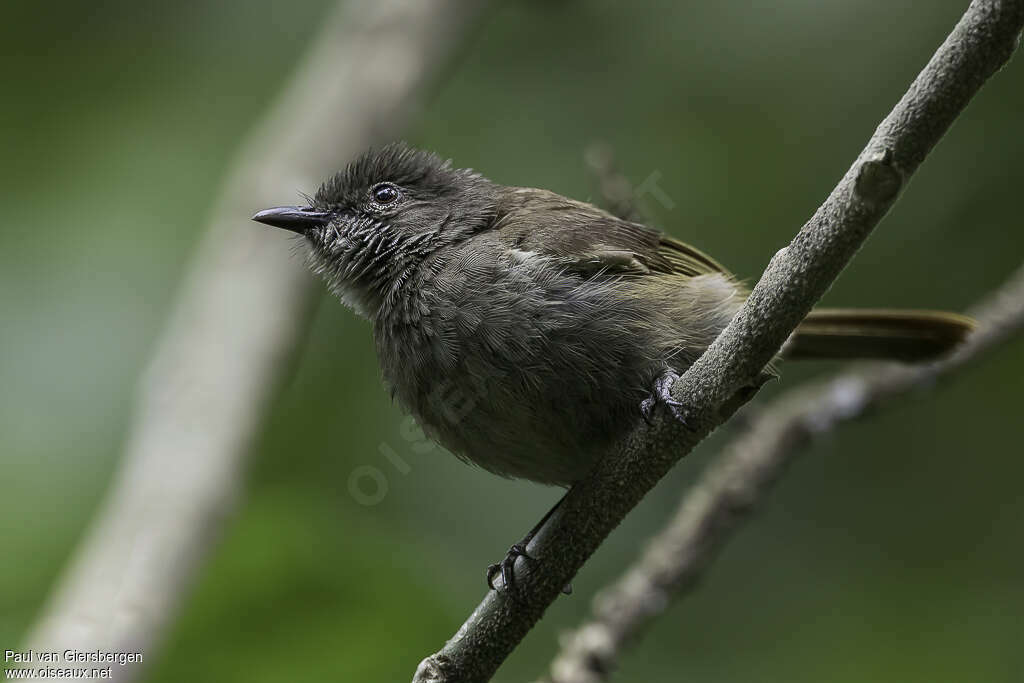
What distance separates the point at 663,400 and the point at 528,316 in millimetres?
582

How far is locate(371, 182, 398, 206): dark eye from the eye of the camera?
4.12 m

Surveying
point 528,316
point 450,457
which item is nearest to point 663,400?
point 528,316

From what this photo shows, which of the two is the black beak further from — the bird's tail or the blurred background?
the bird's tail

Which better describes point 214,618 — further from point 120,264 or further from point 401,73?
point 401,73

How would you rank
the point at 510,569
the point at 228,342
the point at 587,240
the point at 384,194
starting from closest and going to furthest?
the point at 510,569 → the point at 587,240 → the point at 228,342 → the point at 384,194

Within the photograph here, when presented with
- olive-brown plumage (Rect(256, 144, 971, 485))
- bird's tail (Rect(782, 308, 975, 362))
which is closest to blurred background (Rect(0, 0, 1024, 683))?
bird's tail (Rect(782, 308, 975, 362))

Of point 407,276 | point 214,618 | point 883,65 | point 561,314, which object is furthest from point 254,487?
point 883,65

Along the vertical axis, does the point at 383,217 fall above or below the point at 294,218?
above

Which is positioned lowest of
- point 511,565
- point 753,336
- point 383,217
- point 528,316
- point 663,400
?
point 511,565

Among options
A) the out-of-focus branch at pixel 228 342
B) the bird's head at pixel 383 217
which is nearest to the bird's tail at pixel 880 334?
the bird's head at pixel 383 217

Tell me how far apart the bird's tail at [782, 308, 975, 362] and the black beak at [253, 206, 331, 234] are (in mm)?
1774

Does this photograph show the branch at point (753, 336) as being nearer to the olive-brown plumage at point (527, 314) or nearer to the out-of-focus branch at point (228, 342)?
the olive-brown plumage at point (527, 314)

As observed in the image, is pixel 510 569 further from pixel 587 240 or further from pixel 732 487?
pixel 732 487

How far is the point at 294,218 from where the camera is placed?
4.02 metres
